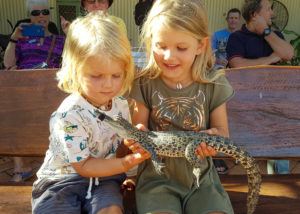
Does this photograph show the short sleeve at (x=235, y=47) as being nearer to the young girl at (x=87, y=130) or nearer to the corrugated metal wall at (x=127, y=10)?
the young girl at (x=87, y=130)

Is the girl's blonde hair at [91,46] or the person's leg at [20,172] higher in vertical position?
the girl's blonde hair at [91,46]

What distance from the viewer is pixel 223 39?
6062mm

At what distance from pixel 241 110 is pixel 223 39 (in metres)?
3.55

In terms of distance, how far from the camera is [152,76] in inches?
87.4

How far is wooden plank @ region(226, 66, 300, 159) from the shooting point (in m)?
2.65

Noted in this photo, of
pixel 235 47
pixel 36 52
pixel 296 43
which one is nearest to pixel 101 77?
pixel 36 52

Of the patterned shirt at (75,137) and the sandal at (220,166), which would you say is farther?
the sandal at (220,166)

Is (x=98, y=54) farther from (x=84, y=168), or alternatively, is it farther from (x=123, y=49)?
(x=84, y=168)

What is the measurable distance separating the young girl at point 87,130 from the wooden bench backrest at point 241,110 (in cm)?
54

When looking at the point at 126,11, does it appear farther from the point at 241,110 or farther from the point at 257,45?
the point at 241,110

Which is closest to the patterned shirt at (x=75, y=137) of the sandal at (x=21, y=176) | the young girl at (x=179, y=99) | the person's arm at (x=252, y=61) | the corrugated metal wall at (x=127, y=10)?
the young girl at (x=179, y=99)

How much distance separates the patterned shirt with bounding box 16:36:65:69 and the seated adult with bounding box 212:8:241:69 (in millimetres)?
1581

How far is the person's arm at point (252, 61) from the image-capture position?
4234 millimetres

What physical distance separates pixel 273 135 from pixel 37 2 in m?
2.95
